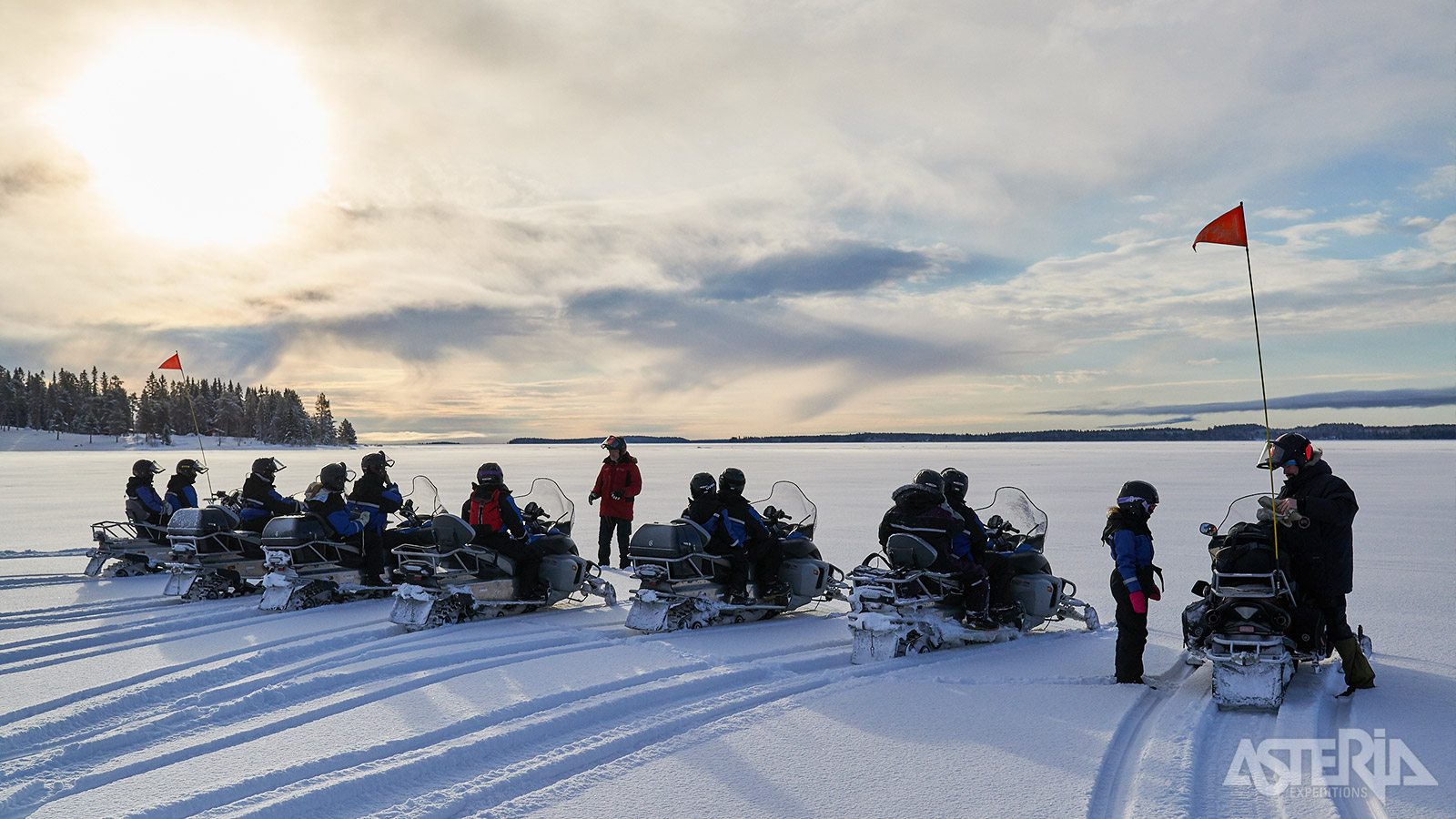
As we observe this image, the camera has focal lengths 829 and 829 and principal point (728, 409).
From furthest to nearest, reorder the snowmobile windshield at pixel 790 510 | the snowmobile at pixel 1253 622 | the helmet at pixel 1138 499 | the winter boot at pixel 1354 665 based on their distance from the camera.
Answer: the snowmobile windshield at pixel 790 510
the helmet at pixel 1138 499
the winter boot at pixel 1354 665
the snowmobile at pixel 1253 622

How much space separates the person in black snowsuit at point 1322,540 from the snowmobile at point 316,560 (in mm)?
6453

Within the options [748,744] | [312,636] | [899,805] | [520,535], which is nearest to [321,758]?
[748,744]

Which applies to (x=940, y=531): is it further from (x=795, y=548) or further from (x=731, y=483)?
(x=731, y=483)

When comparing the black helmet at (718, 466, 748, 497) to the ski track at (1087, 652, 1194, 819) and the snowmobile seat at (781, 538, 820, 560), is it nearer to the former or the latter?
the snowmobile seat at (781, 538, 820, 560)

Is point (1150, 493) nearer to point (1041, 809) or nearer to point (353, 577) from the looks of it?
point (1041, 809)

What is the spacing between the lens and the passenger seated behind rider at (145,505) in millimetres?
10523

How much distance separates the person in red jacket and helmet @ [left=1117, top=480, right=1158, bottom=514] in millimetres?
6365

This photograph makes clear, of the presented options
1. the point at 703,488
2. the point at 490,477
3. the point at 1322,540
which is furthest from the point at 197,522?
the point at 1322,540

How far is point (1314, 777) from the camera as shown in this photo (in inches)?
148

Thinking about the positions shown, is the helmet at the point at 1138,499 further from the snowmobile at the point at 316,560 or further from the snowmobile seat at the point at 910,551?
the snowmobile at the point at 316,560

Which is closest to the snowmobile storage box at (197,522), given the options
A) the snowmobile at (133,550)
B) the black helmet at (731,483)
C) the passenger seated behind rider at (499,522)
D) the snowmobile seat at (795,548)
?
the snowmobile at (133,550)

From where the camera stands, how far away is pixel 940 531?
20.6 feet

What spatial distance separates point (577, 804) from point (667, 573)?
12.2 feet

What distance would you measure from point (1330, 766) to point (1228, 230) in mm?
3464
